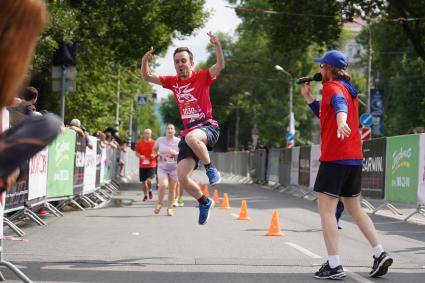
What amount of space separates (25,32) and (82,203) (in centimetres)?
1561

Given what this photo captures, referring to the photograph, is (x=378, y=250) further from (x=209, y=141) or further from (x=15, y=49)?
(x=15, y=49)

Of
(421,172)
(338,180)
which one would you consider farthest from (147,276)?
(421,172)

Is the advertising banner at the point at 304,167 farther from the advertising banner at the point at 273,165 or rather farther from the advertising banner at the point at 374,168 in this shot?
the advertising banner at the point at 374,168

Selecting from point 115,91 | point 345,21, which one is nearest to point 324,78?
point 345,21

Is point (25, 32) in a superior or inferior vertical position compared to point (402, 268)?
superior

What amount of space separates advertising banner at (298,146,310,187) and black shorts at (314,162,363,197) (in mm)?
17122

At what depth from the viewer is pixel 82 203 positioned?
17.6 metres

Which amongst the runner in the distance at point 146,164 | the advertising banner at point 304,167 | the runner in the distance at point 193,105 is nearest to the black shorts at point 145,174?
the runner in the distance at point 146,164

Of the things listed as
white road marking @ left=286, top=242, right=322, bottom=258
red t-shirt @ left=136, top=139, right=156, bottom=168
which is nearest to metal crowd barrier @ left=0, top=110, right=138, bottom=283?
red t-shirt @ left=136, top=139, right=156, bottom=168

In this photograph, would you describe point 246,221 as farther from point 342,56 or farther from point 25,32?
point 25,32

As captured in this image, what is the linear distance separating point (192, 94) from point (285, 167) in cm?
2040

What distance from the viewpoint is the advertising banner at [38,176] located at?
37.5ft

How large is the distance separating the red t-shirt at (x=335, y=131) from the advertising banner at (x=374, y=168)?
973 centimetres

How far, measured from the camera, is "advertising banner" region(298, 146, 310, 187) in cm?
2428
